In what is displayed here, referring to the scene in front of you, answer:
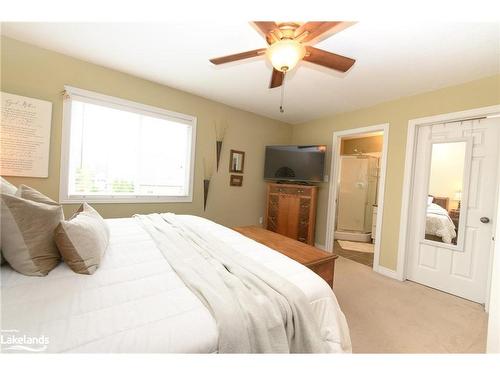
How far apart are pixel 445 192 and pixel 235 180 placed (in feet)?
9.49

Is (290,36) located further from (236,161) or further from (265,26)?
(236,161)

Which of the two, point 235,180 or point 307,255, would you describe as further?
point 235,180

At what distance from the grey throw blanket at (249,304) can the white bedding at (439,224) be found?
99.6 inches

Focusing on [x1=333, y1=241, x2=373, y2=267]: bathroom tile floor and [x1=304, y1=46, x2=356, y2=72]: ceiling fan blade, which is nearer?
A: [x1=304, y1=46, x2=356, y2=72]: ceiling fan blade

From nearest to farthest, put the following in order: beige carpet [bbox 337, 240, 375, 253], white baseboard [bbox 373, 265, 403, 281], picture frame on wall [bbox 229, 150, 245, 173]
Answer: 1. white baseboard [bbox 373, 265, 403, 281]
2. picture frame on wall [bbox 229, 150, 245, 173]
3. beige carpet [bbox 337, 240, 375, 253]

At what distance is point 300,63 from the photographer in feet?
7.27

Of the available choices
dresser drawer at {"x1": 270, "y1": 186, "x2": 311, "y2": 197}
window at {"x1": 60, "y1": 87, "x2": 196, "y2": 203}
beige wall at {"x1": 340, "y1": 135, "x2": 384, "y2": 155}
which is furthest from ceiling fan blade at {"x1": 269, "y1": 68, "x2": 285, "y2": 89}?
beige wall at {"x1": 340, "y1": 135, "x2": 384, "y2": 155}

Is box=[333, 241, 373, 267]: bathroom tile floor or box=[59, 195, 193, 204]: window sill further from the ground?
box=[59, 195, 193, 204]: window sill

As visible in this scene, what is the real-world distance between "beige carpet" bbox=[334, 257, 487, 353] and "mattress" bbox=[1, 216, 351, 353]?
3.12 ft

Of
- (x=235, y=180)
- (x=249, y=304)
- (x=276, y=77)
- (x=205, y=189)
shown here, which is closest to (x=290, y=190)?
(x=235, y=180)

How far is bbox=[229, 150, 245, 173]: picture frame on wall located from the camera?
3.75 meters

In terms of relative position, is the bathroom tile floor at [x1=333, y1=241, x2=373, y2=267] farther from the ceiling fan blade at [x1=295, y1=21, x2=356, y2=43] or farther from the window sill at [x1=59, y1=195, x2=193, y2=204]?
the ceiling fan blade at [x1=295, y1=21, x2=356, y2=43]

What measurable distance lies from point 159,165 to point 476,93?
3902 mm

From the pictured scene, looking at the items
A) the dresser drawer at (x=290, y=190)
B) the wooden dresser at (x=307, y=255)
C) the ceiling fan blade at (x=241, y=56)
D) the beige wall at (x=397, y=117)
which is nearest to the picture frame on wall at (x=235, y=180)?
the dresser drawer at (x=290, y=190)
